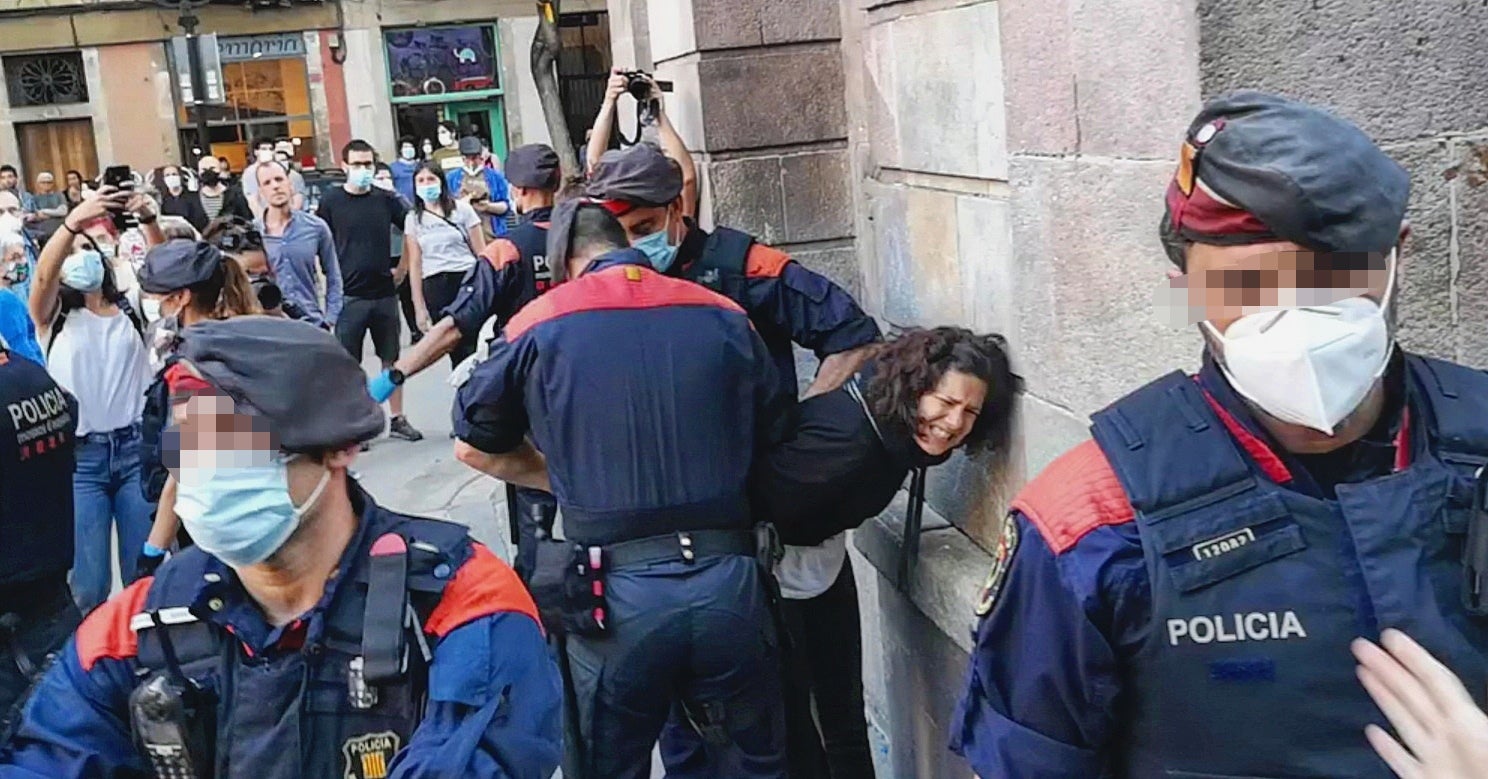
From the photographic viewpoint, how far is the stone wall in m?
2.58

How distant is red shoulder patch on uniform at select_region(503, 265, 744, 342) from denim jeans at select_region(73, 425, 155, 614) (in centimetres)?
253

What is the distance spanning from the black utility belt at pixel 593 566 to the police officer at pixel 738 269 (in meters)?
1.02

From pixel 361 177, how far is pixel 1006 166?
7884mm

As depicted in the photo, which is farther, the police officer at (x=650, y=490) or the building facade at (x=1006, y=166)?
the police officer at (x=650, y=490)

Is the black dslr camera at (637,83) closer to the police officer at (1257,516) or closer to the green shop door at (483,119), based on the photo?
the police officer at (1257,516)

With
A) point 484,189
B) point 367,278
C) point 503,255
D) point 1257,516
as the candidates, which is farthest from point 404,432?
point 1257,516

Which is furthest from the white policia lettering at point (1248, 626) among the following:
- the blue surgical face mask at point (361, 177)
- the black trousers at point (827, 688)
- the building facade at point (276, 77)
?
the building facade at point (276, 77)

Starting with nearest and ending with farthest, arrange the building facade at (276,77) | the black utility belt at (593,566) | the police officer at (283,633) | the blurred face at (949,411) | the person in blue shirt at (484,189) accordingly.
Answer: the police officer at (283,633) → the black utility belt at (593,566) → the blurred face at (949,411) → the person in blue shirt at (484,189) → the building facade at (276,77)

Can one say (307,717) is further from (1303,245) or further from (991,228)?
(991,228)

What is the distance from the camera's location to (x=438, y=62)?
2786 centimetres

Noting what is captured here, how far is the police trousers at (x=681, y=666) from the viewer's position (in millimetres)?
3570

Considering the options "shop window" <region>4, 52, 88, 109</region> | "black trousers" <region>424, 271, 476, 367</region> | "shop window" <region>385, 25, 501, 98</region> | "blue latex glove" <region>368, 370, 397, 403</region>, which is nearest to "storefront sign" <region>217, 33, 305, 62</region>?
"shop window" <region>385, 25, 501, 98</region>

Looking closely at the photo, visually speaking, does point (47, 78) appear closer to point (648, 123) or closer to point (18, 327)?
point (18, 327)

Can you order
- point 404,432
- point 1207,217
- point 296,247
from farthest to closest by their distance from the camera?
point 404,432
point 296,247
point 1207,217
